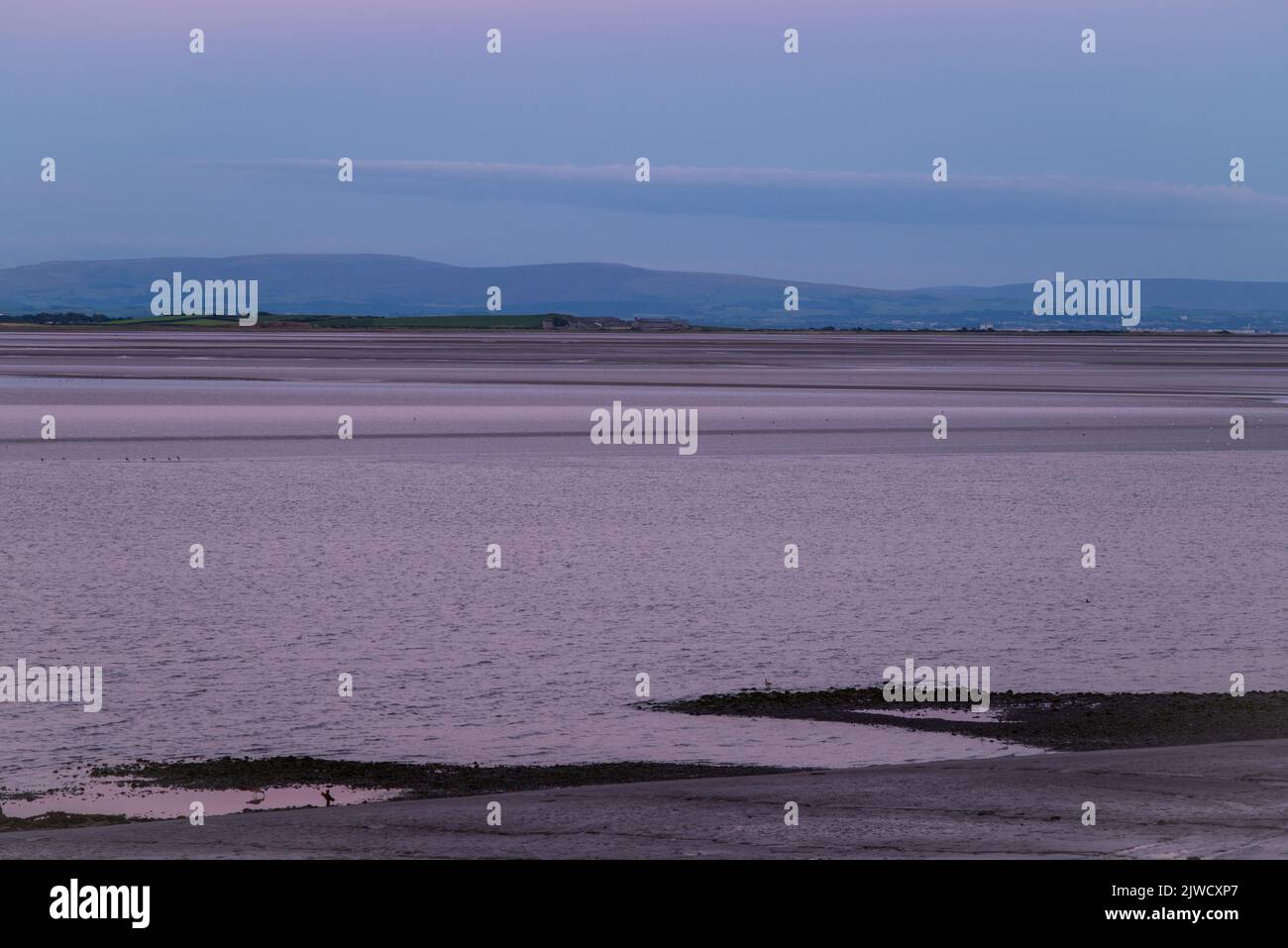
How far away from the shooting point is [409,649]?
13.4 metres

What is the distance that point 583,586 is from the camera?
53.5 ft

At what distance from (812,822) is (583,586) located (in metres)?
8.52

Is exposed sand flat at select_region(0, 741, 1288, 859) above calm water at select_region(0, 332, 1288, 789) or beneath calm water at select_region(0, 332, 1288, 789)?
beneath

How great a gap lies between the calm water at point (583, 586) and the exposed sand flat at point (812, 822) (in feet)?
5.28

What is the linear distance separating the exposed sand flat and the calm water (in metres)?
1.61

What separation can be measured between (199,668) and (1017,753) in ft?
20.4

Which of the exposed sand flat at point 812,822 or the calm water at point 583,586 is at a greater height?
the calm water at point 583,586

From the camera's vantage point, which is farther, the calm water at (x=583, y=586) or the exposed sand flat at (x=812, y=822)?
the calm water at (x=583, y=586)

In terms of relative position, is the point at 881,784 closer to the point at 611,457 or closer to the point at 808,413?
the point at 611,457

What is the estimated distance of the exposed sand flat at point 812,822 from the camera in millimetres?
7355

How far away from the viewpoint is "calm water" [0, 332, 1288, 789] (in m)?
11.2
